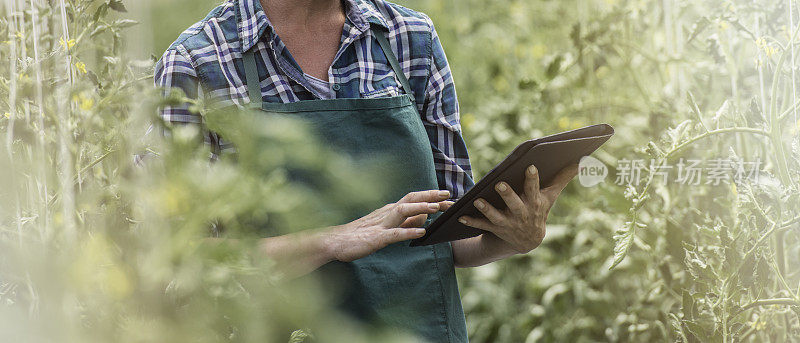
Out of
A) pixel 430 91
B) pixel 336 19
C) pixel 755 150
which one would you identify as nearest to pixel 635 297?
pixel 755 150

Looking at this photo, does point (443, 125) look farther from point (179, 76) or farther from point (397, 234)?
point (179, 76)

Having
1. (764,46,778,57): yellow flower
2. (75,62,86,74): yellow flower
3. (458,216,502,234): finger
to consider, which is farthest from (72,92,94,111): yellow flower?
(764,46,778,57): yellow flower

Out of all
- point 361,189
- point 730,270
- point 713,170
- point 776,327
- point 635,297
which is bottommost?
point 635,297

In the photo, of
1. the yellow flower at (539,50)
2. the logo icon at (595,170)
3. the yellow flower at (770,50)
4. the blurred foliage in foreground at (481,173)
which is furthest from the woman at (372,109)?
the yellow flower at (539,50)

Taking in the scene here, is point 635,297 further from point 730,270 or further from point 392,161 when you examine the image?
point 392,161

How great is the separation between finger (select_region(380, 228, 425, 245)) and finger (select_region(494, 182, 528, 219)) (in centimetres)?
12

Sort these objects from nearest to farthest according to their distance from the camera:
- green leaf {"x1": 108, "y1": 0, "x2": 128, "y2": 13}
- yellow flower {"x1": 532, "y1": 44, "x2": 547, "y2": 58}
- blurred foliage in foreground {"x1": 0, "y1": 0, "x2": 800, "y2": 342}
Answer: blurred foliage in foreground {"x1": 0, "y1": 0, "x2": 800, "y2": 342} < green leaf {"x1": 108, "y1": 0, "x2": 128, "y2": 13} < yellow flower {"x1": 532, "y1": 44, "x2": 547, "y2": 58}

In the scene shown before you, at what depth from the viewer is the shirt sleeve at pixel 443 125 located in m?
1.37

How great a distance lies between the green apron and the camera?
1.21m

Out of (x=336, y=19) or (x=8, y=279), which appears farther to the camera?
(x=336, y=19)

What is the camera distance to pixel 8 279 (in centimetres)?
44

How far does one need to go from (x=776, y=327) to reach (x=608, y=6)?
1.09 metres

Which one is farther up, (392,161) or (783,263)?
(392,161)

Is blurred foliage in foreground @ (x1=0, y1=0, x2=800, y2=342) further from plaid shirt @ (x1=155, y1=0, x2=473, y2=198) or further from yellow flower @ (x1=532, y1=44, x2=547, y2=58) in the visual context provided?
plaid shirt @ (x1=155, y1=0, x2=473, y2=198)
